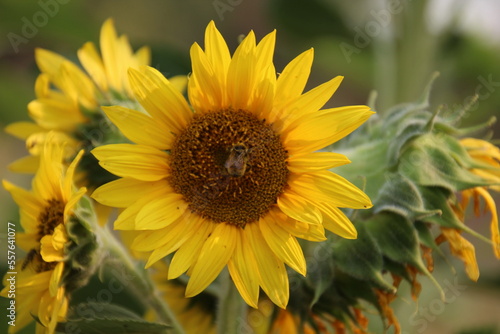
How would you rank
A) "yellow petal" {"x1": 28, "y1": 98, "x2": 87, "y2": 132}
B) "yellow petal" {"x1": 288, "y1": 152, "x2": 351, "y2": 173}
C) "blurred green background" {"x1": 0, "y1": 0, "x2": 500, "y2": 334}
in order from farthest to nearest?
"blurred green background" {"x1": 0, "y1": 0, "x2": 500, "y2": 334} → "yellow petal" {"x1": 28, "y1": 98, "x2": 87, "y2": 132} → "yellow petal" {"x1": 288, "y1": 152, "x2": 351, "y2": 173}

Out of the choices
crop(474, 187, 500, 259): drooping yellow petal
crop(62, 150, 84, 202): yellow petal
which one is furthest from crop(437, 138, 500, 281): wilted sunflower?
crop(62, 150, 84, 202): yellow petal

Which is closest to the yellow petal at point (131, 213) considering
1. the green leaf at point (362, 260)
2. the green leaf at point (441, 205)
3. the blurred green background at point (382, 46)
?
the green leaf at point (362, 260)

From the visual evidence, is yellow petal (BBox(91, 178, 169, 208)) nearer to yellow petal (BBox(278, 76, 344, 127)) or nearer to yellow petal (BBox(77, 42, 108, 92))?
yellow petal (BBox(278, 76, 344, 127))

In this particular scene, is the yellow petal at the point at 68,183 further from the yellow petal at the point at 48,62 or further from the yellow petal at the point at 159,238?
the yellow petal at the point at 48,62

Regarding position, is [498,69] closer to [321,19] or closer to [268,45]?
[321,19]

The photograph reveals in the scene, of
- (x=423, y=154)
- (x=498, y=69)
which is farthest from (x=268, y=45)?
(x=498, y=69)
